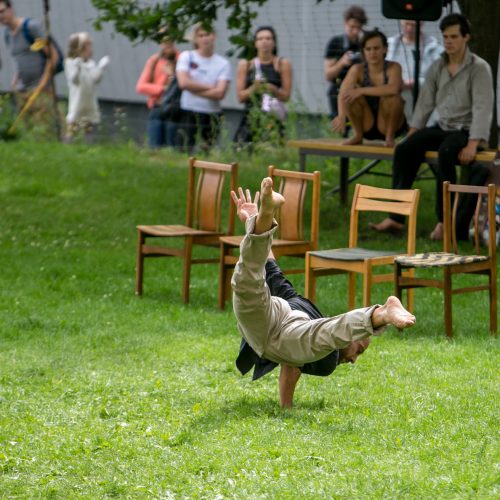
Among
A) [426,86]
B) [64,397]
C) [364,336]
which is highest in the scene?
[426,86]

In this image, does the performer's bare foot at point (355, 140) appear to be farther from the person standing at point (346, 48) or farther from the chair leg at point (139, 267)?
the chair leg at point (139, 267)

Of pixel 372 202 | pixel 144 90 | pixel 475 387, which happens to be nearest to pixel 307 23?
pixel 144 90

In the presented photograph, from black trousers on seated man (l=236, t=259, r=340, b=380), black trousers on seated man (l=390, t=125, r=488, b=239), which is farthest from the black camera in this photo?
black trousers on seated man (l=236, t=259, r=340, b=380)

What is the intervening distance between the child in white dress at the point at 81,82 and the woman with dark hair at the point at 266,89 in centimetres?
300

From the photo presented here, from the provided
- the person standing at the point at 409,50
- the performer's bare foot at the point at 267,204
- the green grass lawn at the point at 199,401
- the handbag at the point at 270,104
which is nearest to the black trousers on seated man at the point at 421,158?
the green grass lawn at the point at 199,401

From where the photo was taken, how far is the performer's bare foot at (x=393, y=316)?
6184mm

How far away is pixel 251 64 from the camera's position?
17266mm

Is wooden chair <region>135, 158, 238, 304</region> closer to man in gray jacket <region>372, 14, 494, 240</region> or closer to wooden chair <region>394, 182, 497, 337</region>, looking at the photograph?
wooden chair <region>394, 182, 497, 337</region>

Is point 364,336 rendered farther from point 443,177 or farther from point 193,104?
point 193,104

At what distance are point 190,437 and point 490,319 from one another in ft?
11.3

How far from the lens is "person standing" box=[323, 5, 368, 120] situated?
15984 mm

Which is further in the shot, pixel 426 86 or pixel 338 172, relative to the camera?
pixel 338 172

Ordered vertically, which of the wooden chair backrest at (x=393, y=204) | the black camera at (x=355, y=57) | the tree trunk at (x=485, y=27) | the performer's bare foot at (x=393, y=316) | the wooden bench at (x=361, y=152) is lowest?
the performer's bare foot at (x=393, y=316)

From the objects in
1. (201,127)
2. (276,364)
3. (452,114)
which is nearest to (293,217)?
(276,364)
